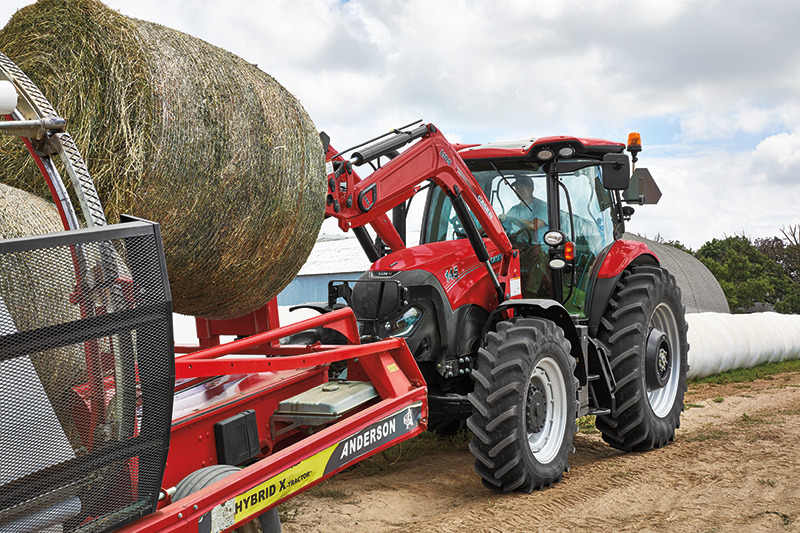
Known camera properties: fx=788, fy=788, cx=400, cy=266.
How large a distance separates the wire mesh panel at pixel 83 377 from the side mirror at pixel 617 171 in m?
4.26

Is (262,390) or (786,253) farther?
(786,253)

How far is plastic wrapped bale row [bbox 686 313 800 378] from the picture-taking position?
1243 cm

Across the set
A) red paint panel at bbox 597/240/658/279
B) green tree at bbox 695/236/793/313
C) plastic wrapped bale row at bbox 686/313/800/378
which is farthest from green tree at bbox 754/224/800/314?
red paint panel at bbox 597/240/658/279

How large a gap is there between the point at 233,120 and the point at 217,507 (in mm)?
1713

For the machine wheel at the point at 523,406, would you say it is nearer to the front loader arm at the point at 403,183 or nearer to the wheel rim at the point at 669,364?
the front loader arm at the point at 403,183

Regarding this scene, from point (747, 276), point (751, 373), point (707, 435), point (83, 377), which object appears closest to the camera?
point (83, 377)

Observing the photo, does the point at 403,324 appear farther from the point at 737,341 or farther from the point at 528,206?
the point at 737,341

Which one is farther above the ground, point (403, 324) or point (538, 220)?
point (538, 220)

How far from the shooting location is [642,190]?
7.17m

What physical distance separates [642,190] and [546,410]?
8.63 feet

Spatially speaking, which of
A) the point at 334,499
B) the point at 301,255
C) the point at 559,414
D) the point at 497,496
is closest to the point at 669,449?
the point at 559,414

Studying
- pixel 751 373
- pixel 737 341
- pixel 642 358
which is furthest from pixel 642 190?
pixel 751 373

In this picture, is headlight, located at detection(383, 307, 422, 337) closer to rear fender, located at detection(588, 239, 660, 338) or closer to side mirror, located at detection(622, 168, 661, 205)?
rear fender, located at detection(588, 239, 660, 338)

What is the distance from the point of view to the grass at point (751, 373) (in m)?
12.4
